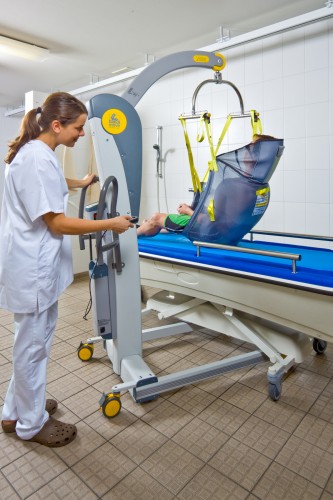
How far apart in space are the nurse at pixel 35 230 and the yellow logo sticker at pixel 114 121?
0.29 metres

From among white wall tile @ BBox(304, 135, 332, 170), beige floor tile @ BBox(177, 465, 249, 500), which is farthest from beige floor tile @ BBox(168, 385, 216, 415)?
white wall tile @ BBox(304, 135, 332, 170)

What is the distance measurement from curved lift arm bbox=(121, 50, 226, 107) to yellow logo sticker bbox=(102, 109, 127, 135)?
0.57ft

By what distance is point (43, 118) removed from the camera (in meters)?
1.56

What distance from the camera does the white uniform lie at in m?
1.46

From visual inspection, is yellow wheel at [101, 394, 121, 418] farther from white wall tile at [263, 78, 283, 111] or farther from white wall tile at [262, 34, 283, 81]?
white wall tile at [262, 34, 283, 81]

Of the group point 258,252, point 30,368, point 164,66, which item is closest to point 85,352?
point 30,368

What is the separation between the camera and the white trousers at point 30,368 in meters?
1.57

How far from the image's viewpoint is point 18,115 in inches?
265

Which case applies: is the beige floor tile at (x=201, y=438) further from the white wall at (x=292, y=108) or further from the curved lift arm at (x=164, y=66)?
the white wall at (x=292, y=108)

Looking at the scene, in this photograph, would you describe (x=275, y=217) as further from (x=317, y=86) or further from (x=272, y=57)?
(x=272, y=57)

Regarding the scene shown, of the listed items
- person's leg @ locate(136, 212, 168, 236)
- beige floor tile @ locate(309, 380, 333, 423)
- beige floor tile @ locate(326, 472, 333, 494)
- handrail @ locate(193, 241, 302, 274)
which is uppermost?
person's leg @ locate(136, 212, 168, 236)

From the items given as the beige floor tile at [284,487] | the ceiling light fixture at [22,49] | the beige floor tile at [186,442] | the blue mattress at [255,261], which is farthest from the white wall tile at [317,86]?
the beige floor tile at [284,487]

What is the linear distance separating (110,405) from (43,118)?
4.79 feet

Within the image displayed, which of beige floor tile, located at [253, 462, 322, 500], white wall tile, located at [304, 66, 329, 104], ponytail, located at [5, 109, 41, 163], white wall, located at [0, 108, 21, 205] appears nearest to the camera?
beige floor tile, located at [253, 462, 322, 500]
